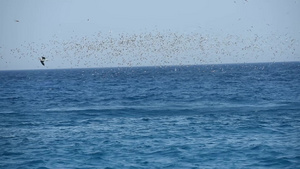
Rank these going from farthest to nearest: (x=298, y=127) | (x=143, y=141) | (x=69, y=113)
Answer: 1. (x=69, y=113)
2. (x=298, y=127)
3. (x=143, y=141)

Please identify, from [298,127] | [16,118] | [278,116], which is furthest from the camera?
[16,118]

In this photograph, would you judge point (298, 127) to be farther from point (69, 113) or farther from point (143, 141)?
point (69, 113)

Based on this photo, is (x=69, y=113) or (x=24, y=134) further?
(x=69, y=113)

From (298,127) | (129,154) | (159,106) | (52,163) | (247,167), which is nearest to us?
(247,167)

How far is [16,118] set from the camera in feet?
116

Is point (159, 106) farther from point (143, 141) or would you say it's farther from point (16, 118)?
point (143, 141)

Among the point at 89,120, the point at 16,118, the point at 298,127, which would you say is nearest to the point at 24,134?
the point at 89,120

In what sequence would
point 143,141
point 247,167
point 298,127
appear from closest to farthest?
point 247,167 < point 143,141 < point 298,127

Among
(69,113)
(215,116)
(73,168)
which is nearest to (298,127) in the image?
(215,116)

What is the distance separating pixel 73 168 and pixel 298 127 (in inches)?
612

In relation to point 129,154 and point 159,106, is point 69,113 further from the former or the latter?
point 129,154

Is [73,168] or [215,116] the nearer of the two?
[73,168]

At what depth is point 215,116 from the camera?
3284cm

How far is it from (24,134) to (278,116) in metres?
19.2
